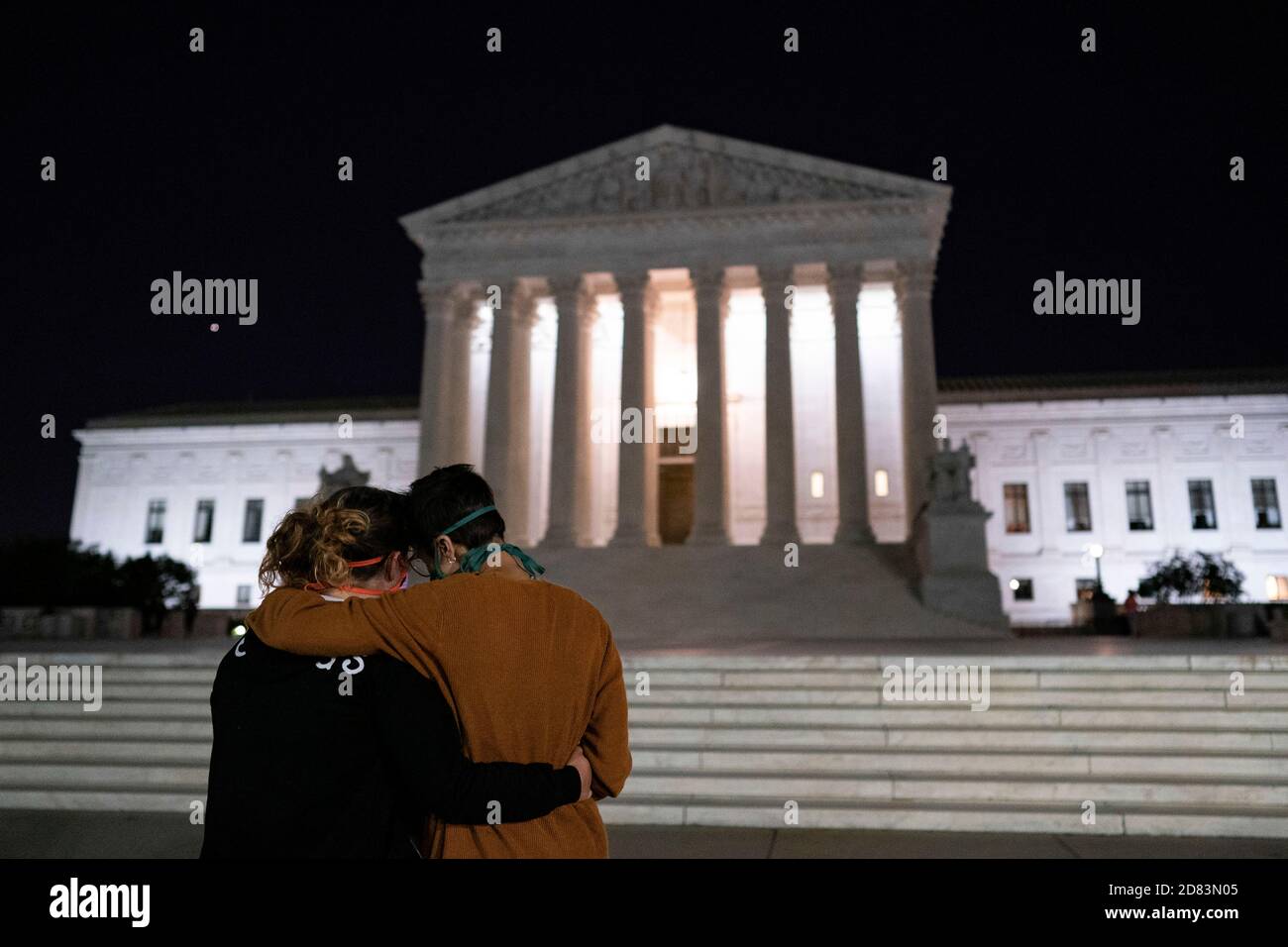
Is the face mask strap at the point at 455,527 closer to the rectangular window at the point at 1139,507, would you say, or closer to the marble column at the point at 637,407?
the marble column at the point at 637,407

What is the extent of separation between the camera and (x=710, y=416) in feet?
101

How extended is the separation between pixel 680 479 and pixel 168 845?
29.8 metres

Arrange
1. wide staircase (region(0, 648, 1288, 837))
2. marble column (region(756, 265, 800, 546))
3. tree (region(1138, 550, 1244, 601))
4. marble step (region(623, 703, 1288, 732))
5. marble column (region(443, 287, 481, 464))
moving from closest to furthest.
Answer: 1. wide staircase (region(0, 648, 1288, 837))
2. marble step (region(623, 703, 1288, 732))
3. marble column (region(756, 265, 800, 546))
4. marble column (region(443, 287, 481, 464))
5. tree (region(1138, 550, 1244, 601))

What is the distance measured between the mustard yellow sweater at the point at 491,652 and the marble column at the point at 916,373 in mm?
26933

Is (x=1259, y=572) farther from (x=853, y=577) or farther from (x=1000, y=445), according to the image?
(x=853, y=577)

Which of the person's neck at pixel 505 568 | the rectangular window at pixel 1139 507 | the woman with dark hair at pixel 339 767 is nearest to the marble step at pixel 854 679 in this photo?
the person's neck at pixel 505 568

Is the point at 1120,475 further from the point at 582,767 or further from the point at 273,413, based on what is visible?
the point at 582,767

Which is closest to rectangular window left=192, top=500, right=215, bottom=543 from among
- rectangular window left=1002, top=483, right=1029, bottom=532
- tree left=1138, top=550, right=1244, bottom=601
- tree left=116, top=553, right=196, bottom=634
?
tree left=116, top=553, right=196, bottom=634

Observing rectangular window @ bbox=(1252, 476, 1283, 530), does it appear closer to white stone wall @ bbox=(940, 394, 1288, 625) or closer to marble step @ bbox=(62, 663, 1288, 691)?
white stone wall @ bbox=(940, 394, 1288, 625)

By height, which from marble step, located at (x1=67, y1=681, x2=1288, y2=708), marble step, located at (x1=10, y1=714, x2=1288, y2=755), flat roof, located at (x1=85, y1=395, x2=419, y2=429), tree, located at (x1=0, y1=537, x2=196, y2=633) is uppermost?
flat roof, located at (x1=85, y1=395, x2=419, y2=429)

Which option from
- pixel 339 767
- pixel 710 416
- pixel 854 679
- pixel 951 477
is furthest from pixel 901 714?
pixel 710 416

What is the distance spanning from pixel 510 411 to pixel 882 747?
24869mm

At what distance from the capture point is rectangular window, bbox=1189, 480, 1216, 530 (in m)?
47.2

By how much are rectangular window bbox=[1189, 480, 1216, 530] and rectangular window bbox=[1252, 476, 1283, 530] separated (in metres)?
2.07
